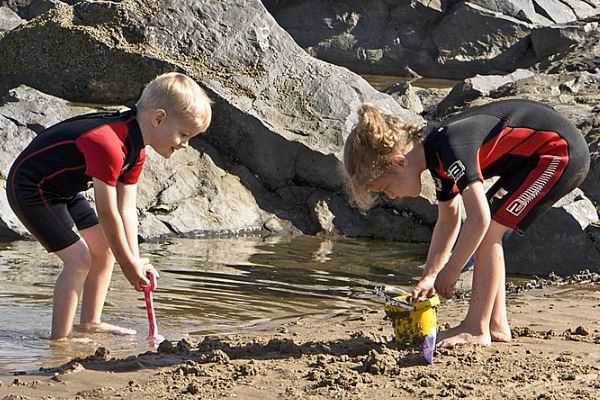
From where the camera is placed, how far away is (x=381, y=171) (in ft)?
15.0

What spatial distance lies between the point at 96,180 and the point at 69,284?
0.68 meters

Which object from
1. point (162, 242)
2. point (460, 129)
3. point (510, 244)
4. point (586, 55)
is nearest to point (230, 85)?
point (162, 242)

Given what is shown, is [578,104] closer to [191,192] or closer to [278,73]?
[278,73]

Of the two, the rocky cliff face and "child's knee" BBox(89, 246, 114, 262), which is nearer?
"child's knee" BBox(89, 246, 114, 262)

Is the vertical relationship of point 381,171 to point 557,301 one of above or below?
above

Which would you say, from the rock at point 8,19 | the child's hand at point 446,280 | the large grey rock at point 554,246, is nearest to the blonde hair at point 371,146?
the child's hand at point 446,280

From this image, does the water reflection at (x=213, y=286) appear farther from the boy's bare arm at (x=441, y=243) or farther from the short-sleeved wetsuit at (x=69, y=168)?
the boy's bare arm at (x=441, y=243)

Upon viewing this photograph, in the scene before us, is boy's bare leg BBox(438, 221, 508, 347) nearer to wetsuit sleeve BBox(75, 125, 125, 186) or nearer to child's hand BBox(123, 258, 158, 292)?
child's hand BBox(123, 258, 158, 292)

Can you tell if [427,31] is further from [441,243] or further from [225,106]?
[441,243]

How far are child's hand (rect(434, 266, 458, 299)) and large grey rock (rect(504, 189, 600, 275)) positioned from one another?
10.2ft

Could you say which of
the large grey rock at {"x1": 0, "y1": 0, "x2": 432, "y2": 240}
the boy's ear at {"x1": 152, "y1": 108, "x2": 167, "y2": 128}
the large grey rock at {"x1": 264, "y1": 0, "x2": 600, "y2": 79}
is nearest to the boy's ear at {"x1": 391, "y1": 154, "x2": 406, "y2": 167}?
the boy's ear at {"x1": 152, "y1": 108, "x2": 167, "y2": 128}

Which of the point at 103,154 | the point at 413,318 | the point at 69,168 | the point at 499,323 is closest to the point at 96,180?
the point at 103,154

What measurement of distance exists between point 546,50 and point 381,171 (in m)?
14.9

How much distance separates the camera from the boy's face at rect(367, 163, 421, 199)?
182 inches
